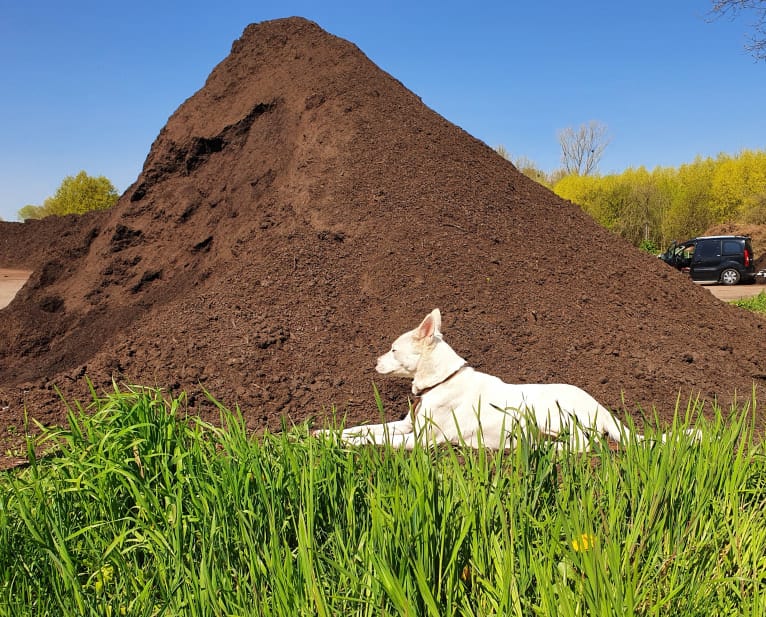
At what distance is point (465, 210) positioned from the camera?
7027 mm

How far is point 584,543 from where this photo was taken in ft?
6.39

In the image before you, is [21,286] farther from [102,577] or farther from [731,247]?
[731,247]

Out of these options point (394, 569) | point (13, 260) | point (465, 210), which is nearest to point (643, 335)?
point (465, 210)

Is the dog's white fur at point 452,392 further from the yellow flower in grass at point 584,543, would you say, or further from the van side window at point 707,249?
the van side window at point 707,249

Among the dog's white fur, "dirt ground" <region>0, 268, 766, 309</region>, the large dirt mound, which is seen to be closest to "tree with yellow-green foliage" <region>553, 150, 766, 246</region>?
"dirt ground" <region>0, 268, 766, 309</region>

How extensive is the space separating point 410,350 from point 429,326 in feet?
0.70

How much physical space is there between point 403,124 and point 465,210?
1567mm

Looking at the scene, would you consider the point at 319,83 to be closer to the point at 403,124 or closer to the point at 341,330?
the point at 403,124

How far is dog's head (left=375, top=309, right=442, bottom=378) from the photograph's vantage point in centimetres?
405

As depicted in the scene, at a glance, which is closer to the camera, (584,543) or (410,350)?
(584,543)

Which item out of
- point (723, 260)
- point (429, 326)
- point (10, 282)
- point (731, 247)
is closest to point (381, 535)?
point (429, 326)

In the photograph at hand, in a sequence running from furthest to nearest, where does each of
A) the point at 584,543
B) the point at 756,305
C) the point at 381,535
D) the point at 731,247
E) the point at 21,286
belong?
the point at 731,247 → the point at 21,286 → the point at 756,305 → the point at 381,535 → the point at 584,543

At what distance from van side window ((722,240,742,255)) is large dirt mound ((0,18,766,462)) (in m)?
17.3

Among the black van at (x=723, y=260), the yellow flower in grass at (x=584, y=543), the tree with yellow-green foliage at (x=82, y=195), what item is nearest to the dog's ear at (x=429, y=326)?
the yellow flower in grass at (x=584, y=543)
